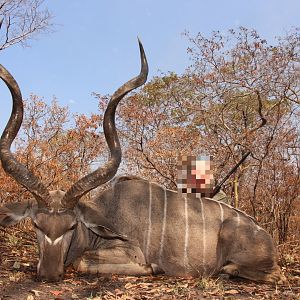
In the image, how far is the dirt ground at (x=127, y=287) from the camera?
2.92m

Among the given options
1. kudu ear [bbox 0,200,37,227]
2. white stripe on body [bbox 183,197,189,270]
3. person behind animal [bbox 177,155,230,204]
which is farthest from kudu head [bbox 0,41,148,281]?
person behind animal [bbox 177,155,230,204]

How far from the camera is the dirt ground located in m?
2.92

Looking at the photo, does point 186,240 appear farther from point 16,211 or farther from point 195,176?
point 16,211

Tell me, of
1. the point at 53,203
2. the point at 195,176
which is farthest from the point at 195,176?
the point at 53,203

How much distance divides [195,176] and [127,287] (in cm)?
202

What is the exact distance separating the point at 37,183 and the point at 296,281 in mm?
2170

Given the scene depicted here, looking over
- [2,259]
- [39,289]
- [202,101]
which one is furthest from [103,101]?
[39,289]

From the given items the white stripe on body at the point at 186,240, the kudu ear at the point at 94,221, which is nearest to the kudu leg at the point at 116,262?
the kudu ear at the point at 94,221

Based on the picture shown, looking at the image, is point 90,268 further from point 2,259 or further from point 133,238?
point 2,259

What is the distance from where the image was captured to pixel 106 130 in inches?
151

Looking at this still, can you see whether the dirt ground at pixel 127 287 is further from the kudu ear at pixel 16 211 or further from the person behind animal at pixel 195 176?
the person behind animal at pixel 195 176

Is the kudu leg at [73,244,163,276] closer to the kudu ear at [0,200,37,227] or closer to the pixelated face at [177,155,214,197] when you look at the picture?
the kudu ear at [0,200,37,227]

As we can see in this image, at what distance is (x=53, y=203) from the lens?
Answer: 140 inches

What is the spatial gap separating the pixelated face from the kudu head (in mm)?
1347
